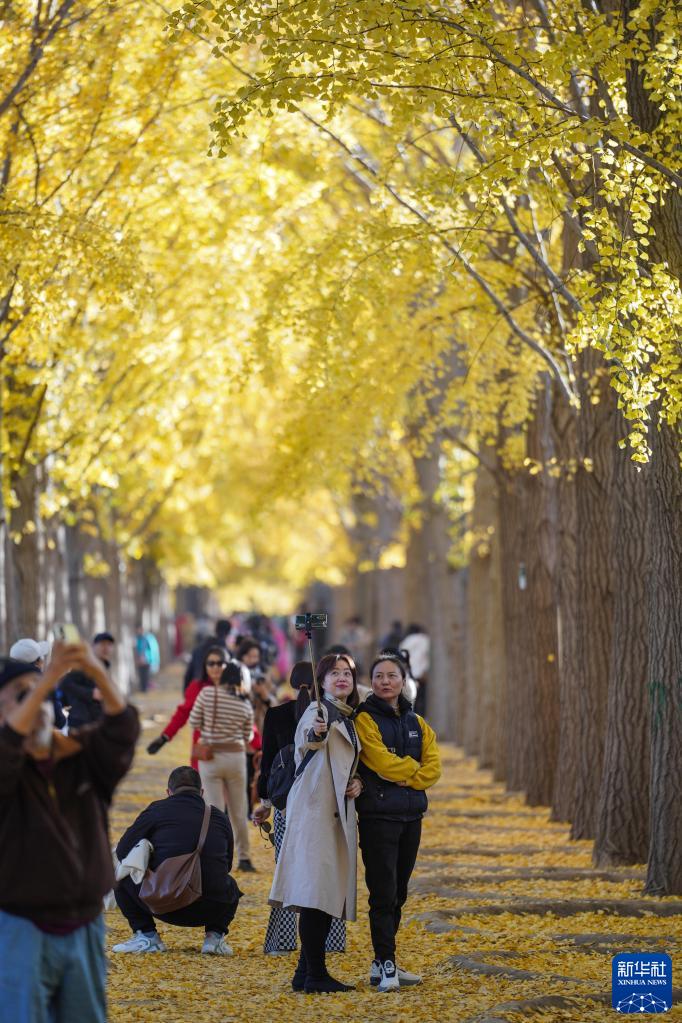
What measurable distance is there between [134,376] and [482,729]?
7.73 m

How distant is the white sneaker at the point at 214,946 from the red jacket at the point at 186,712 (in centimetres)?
302

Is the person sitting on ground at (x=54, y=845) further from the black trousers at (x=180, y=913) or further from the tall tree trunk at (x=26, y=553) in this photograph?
the tall tree trunk at (x=26, y=553)

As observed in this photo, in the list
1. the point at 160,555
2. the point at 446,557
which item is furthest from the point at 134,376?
the point at 160,555

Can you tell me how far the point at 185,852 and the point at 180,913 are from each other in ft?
1.77

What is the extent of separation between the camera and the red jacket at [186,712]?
13877 mm

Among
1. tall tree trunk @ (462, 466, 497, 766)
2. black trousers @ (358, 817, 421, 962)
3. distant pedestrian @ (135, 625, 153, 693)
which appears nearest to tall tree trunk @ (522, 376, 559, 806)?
tall tree trunk @ (462, 466, 497, 766)

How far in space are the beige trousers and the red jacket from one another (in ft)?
0.52

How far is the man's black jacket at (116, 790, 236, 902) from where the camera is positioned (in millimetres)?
10289

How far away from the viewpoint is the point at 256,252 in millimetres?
Result: 20703

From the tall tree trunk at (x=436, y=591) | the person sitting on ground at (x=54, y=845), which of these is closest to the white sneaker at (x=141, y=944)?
the person sitting on ground at (x=54, y=845)

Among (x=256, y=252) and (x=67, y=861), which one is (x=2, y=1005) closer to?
(x=67, y=861)

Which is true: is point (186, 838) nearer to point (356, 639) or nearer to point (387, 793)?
point (387, 793)

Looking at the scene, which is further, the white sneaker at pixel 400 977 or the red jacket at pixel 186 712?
the red jacket at pixel 186 712
